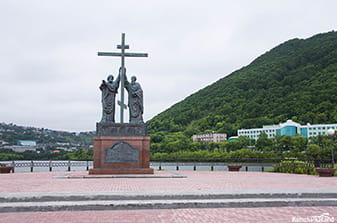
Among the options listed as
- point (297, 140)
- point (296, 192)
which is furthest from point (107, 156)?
point (297, 140)

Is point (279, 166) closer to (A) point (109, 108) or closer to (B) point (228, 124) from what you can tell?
Result: (A) point (109, 108)

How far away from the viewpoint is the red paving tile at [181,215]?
8.16 m

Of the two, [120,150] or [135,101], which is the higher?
[135,101]

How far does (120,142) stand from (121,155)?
80cm

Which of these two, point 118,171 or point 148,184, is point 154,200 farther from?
point 118,171

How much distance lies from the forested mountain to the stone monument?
117m

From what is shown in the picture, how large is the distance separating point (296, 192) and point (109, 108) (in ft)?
45.2

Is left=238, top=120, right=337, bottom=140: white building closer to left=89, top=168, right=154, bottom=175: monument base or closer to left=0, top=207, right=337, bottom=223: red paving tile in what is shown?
left=89, top=168, right=154, bottom=175: monument base

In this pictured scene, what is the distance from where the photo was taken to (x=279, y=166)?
86.2ft

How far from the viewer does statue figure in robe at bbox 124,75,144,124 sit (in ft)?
70.7

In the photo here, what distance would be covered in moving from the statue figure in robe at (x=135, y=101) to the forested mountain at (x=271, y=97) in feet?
381

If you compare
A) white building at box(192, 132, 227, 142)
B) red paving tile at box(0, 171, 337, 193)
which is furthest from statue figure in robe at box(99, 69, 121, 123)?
white building at box(192, 132, 227, 142)

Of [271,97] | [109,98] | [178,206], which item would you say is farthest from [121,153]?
[271,97]

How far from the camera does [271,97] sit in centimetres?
15275
